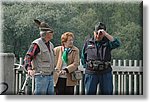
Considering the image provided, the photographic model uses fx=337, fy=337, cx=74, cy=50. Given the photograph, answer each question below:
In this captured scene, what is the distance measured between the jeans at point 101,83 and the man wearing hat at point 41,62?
0.24 meters

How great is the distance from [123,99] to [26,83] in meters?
0.65

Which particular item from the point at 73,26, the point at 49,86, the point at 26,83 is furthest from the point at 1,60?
the point at 73,26

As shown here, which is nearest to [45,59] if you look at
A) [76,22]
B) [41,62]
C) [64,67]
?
[41,62]

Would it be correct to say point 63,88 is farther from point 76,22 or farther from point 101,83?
point 76,22

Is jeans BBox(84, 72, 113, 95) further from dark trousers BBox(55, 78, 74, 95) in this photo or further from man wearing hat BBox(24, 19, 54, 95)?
man wearing hat BBox(24, 19, 54, 95)

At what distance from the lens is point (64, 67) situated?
2213mm

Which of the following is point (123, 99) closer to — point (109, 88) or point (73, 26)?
point (109, 88)

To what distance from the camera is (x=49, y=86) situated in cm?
220

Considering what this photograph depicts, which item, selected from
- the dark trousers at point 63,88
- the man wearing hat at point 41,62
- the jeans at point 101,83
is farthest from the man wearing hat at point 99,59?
the man wearing hat at point 41,62

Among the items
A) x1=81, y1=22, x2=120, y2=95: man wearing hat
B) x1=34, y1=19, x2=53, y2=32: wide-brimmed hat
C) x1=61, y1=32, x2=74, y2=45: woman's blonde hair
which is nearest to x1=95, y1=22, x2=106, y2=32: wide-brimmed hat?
x1=81, y1=22, x2=120, y2=95: man wearing hat

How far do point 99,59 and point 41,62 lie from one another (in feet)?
1.25

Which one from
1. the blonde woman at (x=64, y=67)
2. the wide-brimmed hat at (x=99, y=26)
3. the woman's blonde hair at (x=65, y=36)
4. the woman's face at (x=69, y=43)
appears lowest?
the blonde woman at (x=64, y=67)

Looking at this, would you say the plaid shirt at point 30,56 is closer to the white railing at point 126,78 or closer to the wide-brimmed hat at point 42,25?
the wide-brimmed hat at point 42,25

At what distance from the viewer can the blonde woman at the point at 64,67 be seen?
2207 mm
